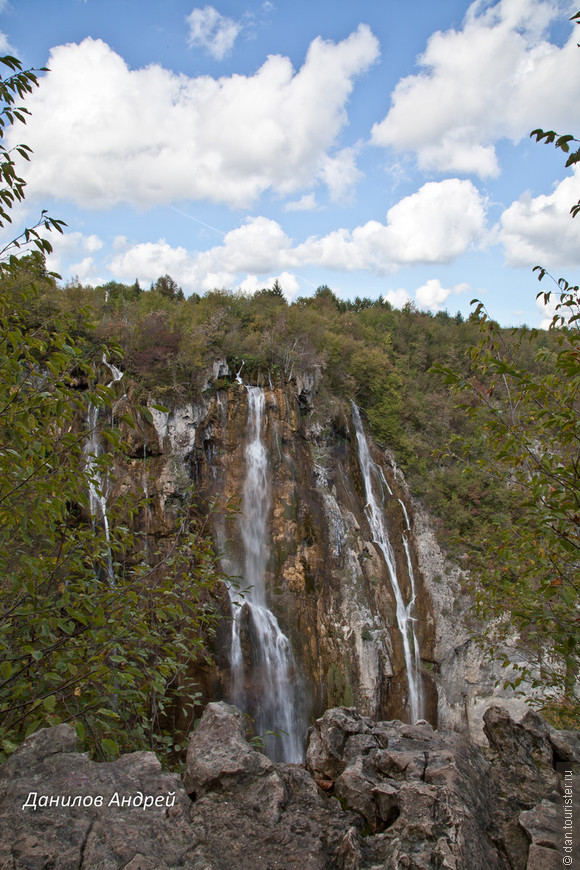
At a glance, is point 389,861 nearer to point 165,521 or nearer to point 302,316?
point 165,521

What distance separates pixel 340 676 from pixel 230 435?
35.8 feet

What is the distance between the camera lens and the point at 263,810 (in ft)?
11.2

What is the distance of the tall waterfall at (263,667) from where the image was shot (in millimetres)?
16234

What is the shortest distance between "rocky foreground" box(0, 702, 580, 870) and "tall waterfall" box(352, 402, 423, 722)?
691 inches

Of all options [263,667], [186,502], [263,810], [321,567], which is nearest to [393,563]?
[321,567]

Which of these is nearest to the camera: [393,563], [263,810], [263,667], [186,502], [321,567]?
[263,810]

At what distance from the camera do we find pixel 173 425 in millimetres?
20297

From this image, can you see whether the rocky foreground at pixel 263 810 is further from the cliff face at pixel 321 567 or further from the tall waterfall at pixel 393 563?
the tall waterfall at pixel 393 563

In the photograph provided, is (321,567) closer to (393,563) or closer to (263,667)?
(393,563)

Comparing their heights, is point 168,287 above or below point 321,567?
above

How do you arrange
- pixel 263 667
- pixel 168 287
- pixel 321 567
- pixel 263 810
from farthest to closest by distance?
pixel 168 287
pixel 321 567
pixel 263 667
pixel 263 810

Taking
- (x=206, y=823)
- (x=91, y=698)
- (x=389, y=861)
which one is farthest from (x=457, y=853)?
(x=91, y=698)

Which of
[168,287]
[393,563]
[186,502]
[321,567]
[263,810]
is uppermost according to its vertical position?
[168,287]

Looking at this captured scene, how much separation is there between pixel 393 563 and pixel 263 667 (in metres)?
8.63
